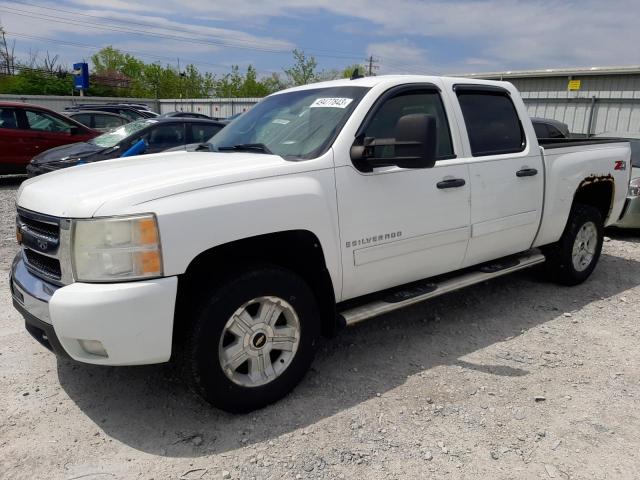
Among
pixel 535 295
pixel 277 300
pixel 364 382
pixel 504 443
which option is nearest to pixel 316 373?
pixel 364 382

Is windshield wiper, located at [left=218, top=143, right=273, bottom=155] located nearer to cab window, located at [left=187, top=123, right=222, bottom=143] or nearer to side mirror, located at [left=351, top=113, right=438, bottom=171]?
side mirror, located at [left=351, top=113, right=438, bottom=171]

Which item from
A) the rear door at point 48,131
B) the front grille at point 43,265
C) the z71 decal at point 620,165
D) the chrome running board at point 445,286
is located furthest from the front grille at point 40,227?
the rear door at point 48,131

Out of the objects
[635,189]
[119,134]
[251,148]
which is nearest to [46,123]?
[119,134]

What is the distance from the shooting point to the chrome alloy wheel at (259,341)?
293 cm

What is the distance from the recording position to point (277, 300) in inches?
120

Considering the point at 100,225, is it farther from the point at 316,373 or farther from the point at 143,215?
the point at 316,373

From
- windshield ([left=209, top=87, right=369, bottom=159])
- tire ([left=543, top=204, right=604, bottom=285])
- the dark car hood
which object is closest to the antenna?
windshield ([left=209, top=87, right=369, bottom=159])

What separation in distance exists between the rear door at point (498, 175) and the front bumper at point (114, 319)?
2.42m

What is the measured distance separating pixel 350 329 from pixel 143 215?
2304 mm

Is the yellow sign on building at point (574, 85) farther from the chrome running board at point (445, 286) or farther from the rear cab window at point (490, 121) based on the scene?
the rear cab window at point (490, 121)

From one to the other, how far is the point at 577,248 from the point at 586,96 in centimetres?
1134

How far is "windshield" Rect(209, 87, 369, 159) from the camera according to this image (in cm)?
338

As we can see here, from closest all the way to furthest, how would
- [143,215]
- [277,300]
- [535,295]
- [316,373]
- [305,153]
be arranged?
1. [143,215]
2. [277,300]
3. [305,153]
4. [316,373]
5. [535,295]

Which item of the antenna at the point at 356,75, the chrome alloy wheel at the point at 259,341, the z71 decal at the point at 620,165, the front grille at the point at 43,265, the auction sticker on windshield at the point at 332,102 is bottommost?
the chrome alloy wheel at the point at 259,341
